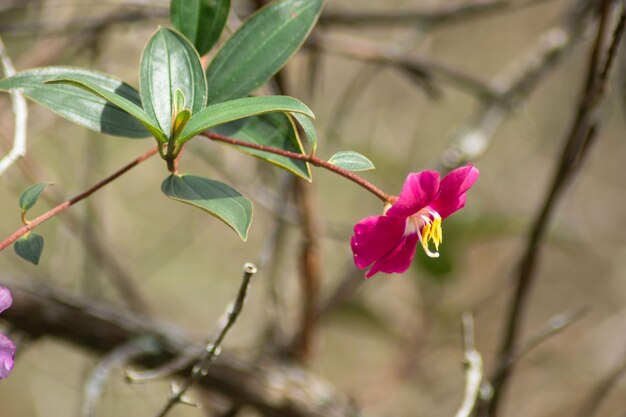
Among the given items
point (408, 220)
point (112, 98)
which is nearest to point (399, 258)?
point (408, 220)

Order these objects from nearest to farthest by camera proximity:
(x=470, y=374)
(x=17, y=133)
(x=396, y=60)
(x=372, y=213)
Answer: (x=17, y=133) → (x=470, y=374) → (x=396, y=60) → (x=372, y=213)

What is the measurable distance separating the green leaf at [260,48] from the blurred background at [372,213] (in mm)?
405

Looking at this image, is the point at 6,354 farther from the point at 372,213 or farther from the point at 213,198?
the point at 372,213

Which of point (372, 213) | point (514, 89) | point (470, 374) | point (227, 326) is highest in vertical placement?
point (514, 89)

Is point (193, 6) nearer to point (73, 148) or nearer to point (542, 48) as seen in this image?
point (542, 48)

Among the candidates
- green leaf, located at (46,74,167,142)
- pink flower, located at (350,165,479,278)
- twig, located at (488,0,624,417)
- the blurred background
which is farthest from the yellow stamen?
the blurred background

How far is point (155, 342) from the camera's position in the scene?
1.11 m

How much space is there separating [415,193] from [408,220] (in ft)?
0.14

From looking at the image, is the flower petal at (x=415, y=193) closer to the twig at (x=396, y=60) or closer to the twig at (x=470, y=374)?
the twig at (x=470, y=374)

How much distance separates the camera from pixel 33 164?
1.48 meters

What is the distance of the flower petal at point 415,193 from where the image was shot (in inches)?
23.4

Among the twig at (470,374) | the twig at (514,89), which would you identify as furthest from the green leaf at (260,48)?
the twig at (514,89)

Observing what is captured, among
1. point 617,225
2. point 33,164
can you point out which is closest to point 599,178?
point 617,225

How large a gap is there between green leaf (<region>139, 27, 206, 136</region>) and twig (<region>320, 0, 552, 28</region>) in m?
0.73
